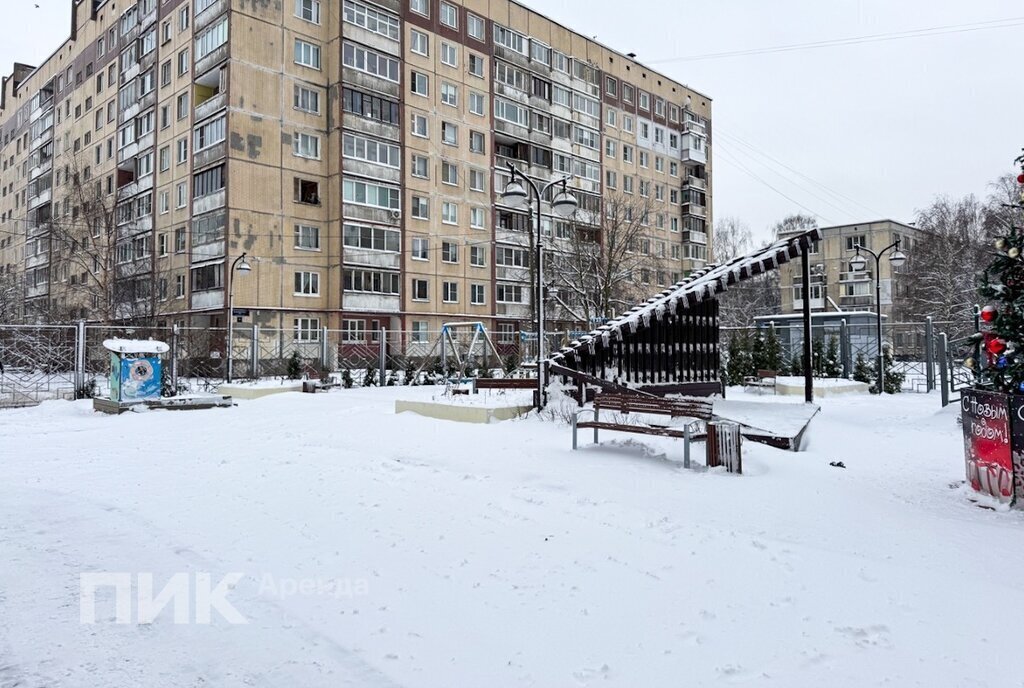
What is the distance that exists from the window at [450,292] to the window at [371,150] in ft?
27.2

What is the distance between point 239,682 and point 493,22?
5156 centimetres

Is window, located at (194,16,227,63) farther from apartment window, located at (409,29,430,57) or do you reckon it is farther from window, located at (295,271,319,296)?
window, located at (295,271,319,296)

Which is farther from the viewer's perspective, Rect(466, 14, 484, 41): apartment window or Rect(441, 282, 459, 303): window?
Rect(466, 14, 484, 41): apartment window

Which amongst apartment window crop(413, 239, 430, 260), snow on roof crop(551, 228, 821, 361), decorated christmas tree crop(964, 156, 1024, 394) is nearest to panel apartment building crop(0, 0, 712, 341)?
apartment window crop(413, 239, 430, 260)

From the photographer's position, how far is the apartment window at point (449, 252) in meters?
44.2

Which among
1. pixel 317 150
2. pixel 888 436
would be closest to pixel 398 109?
pixel 317 150

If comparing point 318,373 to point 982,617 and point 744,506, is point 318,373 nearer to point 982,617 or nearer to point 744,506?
point 744,506

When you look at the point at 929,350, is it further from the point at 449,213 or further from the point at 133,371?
the point at 449,213

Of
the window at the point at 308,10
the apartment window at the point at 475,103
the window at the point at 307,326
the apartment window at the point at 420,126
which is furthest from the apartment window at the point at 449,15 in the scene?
the window at the point at 307,326

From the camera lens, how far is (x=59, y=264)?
52.9 meters

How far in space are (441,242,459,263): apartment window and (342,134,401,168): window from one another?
6061 millimetres

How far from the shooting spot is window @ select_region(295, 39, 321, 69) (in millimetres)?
38625

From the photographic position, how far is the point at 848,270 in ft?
242

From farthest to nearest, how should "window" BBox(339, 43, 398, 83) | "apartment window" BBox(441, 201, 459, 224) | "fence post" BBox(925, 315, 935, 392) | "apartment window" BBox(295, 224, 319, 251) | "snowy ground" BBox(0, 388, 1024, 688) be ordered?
"apartment window" BBox(441, 201, 459, 224), "window" BBox(339, 43, 398, 83), "apartment window" BBox(295, 224, 319, 251), "fence post" BBox(925, 315, 935, 392), "snowy ground" BBox(0, 388, 1024, 688)
